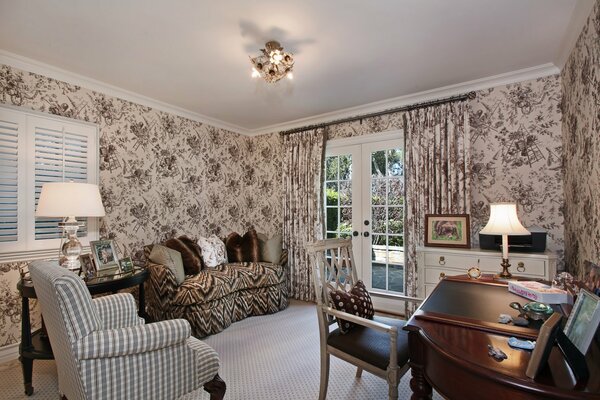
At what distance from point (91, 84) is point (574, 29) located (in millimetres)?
4073

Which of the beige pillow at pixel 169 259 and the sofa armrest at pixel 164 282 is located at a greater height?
the beige pillow at pixel 169 259

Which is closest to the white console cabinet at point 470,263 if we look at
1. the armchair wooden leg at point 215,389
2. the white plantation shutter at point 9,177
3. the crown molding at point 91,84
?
the armchair wooden leg at point 215,389

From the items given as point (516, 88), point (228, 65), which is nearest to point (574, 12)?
point (516, 88)

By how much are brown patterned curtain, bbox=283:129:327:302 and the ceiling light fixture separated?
175cm

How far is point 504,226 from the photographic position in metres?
2.00

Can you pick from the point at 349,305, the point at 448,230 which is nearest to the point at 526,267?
the point at 448,230

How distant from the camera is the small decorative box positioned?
140cm

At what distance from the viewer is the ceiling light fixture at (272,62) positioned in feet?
7.46

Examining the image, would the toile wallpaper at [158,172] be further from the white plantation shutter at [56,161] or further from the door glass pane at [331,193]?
the door glass pane at [331,193]

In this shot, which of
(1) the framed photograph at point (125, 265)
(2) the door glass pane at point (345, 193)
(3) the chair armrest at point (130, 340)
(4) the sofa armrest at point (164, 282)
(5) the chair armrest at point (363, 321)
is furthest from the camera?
(2) the door glass pane at point (345, 193)

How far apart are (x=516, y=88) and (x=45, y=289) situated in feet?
12.9

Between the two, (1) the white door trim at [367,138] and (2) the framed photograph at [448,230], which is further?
(1) the white door trim at [367,138]

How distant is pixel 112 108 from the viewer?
10.5 feet

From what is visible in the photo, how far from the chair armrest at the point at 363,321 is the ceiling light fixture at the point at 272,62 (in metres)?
1.78
